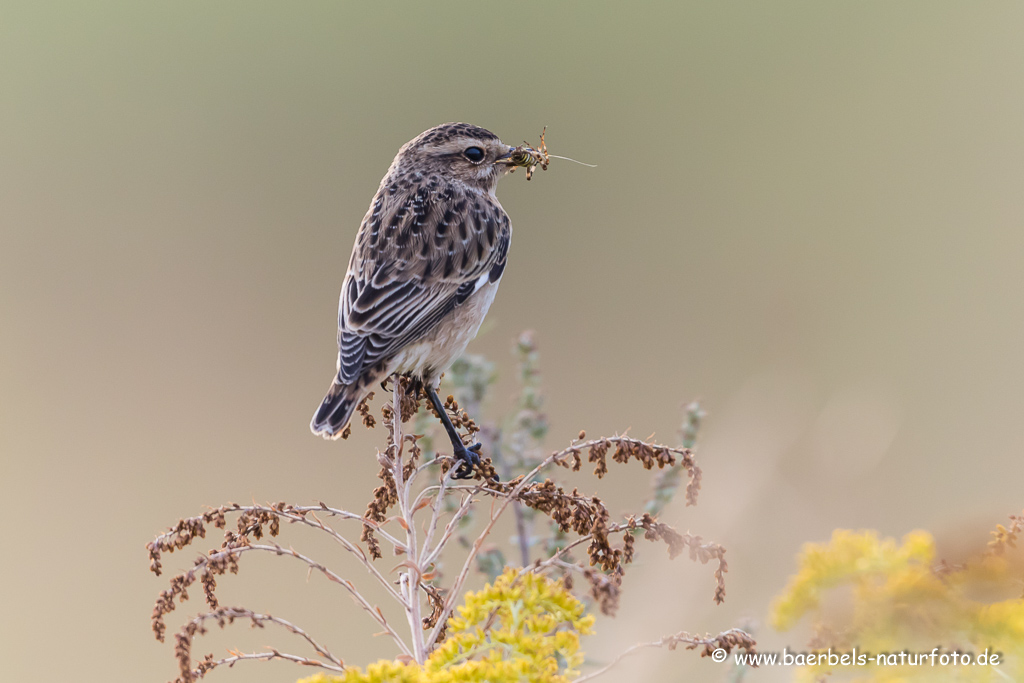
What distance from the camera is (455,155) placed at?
5.09m

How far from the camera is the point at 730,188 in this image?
1249cm

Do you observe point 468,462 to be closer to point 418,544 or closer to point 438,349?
point 438,349

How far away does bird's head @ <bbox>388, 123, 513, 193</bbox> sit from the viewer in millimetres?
5043

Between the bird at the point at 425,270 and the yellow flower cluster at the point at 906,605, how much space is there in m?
1.44

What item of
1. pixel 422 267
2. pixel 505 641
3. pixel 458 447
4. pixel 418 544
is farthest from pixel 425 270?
pixel 505 641

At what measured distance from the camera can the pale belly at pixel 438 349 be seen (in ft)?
13.1

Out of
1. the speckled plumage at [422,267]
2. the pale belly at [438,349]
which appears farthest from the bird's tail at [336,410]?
the pale belly at [438,349]

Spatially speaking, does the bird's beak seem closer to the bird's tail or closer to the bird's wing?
the bird's wing

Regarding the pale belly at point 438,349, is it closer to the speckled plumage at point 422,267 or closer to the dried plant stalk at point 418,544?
the speckled plumage at point 422,267

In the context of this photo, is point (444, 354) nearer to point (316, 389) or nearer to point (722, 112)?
point (316, 389)

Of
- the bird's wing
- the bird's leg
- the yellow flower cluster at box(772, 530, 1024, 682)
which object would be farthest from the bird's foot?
the yellow flower cluster at box(772, 530, 1024, 682)

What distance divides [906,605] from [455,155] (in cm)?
368

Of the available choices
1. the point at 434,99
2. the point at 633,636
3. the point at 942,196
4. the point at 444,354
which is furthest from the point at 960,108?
the point at 633,636

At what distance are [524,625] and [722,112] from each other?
1347cm
